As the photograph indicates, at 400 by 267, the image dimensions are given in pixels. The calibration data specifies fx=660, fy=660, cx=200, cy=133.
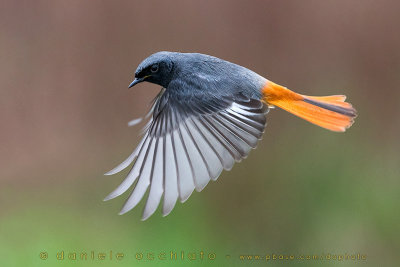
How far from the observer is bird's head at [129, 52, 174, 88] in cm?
284

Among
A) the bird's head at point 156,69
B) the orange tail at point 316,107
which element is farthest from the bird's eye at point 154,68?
the orange tail at point 316,107

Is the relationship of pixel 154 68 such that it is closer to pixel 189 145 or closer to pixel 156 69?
pixel 156 69

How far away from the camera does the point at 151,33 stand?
18.1 ft

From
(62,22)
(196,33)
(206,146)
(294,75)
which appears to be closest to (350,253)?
(294,75)

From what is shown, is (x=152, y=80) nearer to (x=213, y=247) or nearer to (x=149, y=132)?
(x=149, y=132)

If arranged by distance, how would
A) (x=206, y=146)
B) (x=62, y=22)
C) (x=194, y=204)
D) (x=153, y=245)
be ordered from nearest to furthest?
1. (x=206, y=146)
2. (x=153, y=245)
3. (x=194, y=204)
4. (x=62, y=22)

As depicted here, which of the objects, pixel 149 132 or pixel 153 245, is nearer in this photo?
pixel 149 132

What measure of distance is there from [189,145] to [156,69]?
37cm

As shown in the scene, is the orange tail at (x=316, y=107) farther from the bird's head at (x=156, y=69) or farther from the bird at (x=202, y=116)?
the bird's head at (x=156, y=69)

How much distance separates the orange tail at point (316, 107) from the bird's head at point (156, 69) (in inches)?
18.9

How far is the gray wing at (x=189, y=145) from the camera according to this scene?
2.52 m

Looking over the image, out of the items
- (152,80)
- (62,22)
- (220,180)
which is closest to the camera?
(152,80)

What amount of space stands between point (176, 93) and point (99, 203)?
1950 mm

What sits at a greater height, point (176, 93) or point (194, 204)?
point (176, 93)
